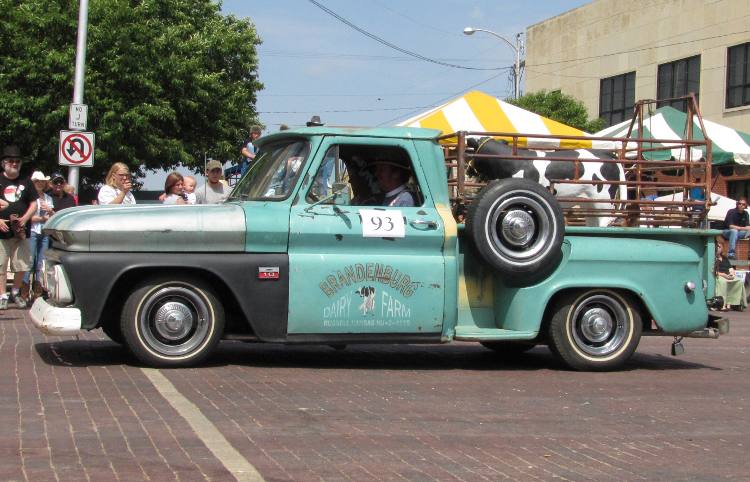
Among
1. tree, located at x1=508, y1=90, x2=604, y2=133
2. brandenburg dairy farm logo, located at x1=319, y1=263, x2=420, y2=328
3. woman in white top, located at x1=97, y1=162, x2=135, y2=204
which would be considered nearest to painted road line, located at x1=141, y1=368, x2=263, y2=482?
brandenburg dairy farm logo, located at x1=319, y1=263, x2=420, y2=328

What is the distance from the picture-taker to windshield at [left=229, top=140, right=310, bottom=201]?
8.78 metres

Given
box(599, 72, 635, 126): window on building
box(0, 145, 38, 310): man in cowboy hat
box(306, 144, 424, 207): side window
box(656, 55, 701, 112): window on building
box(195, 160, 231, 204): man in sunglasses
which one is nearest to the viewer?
box(306, 144, 424, 207): side window

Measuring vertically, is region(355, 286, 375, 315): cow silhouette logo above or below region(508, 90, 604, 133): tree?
below

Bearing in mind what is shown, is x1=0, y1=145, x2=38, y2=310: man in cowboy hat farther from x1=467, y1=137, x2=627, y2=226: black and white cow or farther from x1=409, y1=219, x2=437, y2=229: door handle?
x1=409, y1=219, x2=437, y2=229: door handle

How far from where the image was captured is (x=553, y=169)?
995 cm

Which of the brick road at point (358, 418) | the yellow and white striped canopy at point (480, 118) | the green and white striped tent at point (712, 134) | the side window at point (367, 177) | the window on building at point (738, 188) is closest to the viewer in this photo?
the brick road at point (358, 418)

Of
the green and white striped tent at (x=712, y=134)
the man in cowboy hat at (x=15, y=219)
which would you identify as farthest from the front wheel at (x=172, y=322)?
the green and white striped tent at (x=712, y=134)

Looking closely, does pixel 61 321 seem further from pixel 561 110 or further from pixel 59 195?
pixel 561 110

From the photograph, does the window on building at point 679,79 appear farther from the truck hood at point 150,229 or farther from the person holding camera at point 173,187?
the truck hood at point 150,229

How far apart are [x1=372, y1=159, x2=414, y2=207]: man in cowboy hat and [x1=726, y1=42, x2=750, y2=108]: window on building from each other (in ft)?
91.2

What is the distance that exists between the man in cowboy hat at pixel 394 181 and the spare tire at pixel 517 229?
572 mm

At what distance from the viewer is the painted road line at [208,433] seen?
5.44 metres

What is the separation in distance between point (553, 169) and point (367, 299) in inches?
96.7

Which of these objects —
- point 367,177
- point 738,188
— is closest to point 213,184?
point 367,177
